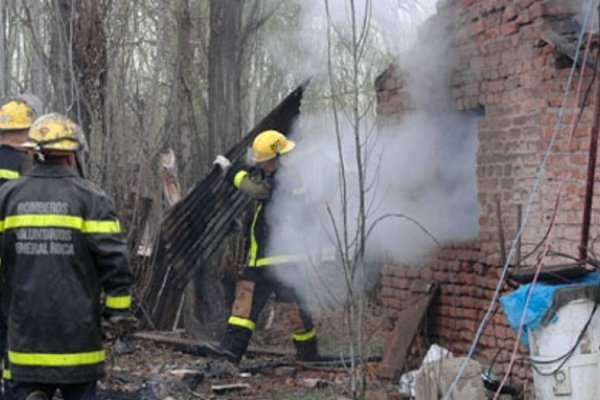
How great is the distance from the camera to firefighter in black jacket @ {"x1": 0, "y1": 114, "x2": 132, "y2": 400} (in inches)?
188

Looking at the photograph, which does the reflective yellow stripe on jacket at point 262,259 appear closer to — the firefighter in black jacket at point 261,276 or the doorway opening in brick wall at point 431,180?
the firefighter in black jacket at point 261,276

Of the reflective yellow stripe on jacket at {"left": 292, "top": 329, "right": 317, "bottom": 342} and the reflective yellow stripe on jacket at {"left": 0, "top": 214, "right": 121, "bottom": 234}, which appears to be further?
the reflective yellow stripe on jacket at {"left": 292, "top": 329, "right": 317, "bottom": 342}

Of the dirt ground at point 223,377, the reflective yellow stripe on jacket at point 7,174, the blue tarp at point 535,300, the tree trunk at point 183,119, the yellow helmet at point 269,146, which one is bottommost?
the dirt ground at point 223,377

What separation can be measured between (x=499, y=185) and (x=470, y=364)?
64.8 inches

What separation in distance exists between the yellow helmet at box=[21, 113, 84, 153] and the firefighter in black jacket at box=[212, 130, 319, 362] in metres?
3.45

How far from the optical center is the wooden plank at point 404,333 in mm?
7730

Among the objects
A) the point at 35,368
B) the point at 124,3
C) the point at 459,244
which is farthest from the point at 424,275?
the point at 124,3

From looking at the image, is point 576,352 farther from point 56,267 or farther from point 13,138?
point 13,138

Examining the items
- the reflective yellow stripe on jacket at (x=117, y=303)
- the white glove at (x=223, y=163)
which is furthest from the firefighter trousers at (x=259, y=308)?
the reflective yellow stripe on jacket at (x=117, y=303)

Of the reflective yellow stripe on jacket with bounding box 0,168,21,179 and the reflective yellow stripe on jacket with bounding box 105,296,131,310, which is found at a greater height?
the reflective yellow stripe on jacket with bounding box 0,168,21,179

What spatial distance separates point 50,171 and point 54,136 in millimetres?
180

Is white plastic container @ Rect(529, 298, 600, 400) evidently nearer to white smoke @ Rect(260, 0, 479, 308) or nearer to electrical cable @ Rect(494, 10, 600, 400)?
electrical cable @ Rect(494, 10, 600, 400)

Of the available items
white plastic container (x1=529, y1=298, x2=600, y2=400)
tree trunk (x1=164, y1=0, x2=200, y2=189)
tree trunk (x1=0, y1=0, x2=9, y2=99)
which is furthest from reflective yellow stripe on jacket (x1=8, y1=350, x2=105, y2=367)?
tree trunk (x1=0, y1=0, x2=9, y2=99)

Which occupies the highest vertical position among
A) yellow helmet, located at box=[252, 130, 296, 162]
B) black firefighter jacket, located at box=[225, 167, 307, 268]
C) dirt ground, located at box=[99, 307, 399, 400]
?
yellow helmet, located at box=[252, 130, 296, 162]
